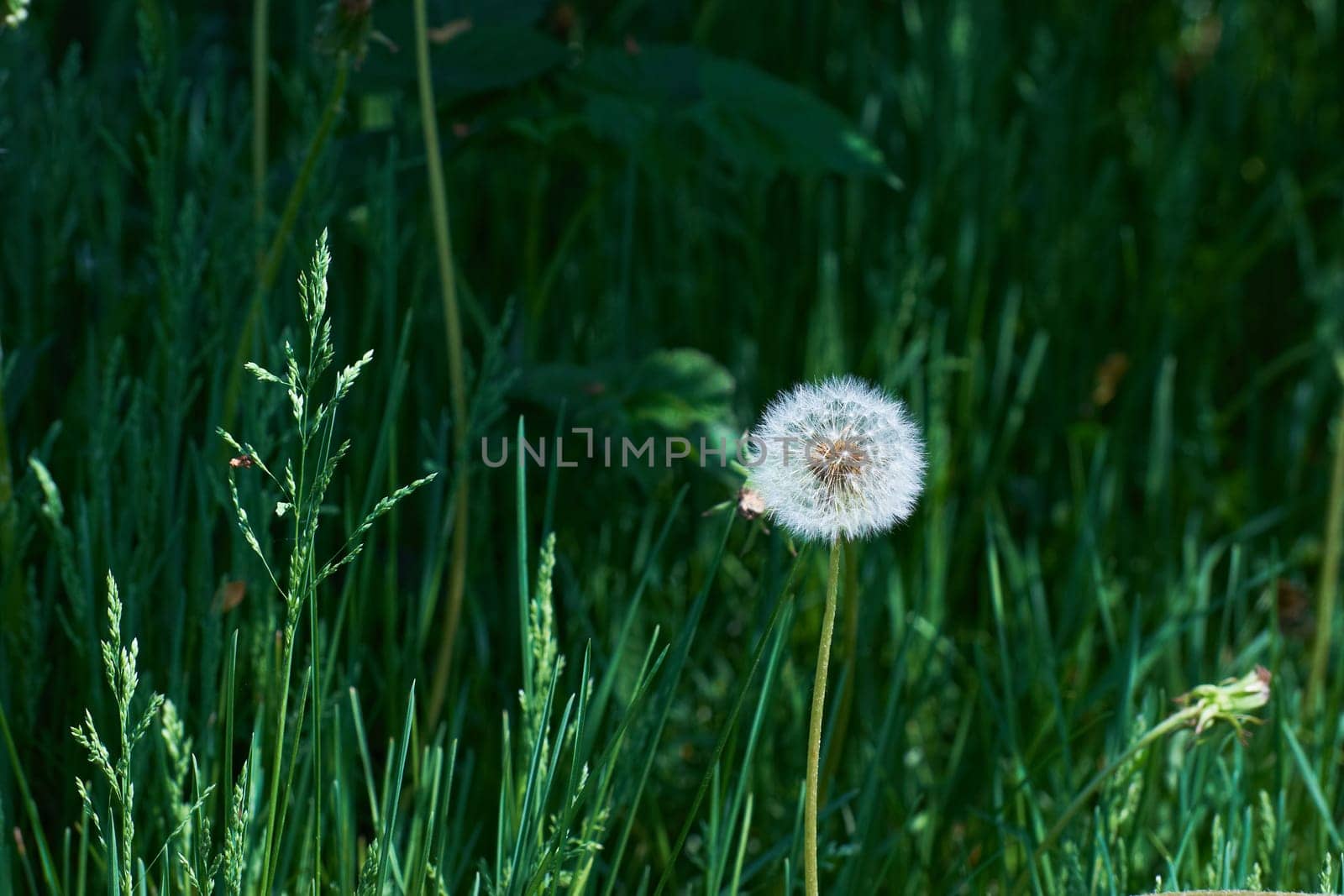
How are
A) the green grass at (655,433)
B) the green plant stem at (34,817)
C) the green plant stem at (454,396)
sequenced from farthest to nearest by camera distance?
the green plant stem at (454,396) < the green grass at (655,433) < the green plant stem at (34,817)

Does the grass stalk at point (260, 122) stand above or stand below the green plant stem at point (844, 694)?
above

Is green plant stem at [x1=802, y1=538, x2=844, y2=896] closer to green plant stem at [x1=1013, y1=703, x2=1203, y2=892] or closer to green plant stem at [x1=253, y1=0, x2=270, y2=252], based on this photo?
→ green plant stem at [x1=1013, y1=703, x2=1203, y2=892]

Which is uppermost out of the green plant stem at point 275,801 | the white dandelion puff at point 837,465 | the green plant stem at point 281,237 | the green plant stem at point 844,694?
the green plant stem at point 281,237

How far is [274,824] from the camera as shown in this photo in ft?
2.63

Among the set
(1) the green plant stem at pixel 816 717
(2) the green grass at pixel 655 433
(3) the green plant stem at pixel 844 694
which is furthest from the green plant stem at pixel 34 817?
(3) the green plant stem at pixel 844 694

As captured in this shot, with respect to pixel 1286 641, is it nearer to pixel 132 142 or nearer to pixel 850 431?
pixel 850 431

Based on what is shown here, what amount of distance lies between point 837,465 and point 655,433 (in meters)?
0.52

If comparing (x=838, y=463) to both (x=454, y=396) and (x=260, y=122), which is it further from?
(x=260, y=122)

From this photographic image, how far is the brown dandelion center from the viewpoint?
Answer: 80 centimetres

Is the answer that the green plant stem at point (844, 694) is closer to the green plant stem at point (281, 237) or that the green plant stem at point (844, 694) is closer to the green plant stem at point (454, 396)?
the green plant stem at point (454, 396)

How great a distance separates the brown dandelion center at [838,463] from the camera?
0.80m

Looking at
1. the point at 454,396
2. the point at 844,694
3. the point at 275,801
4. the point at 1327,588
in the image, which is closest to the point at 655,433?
the point at 454,396

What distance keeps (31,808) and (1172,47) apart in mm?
2271

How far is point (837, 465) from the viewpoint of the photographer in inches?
31.7
